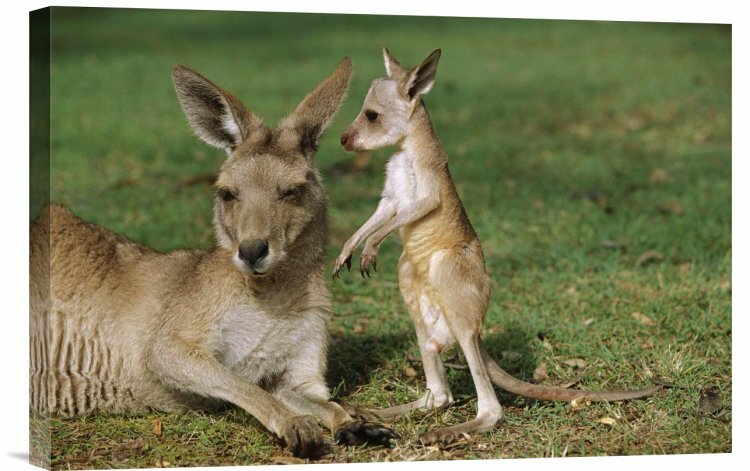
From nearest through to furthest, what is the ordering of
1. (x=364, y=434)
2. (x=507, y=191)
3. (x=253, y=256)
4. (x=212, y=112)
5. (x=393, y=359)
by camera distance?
(x=253, y=256) < (x=364, y=434) < (x=212, y=112) < (x=393, y=359) < (x=507, y=191)

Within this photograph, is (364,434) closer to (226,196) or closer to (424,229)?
(424,229)

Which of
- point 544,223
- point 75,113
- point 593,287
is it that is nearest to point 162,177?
point 75,113

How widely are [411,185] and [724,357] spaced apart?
201 centimetres

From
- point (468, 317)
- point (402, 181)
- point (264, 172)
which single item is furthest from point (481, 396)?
point (264, 172)

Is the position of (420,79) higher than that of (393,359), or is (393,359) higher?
(420,79)

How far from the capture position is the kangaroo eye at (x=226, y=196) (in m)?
4.19

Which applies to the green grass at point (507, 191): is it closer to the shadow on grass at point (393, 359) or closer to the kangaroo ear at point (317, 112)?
the shadow on grass at point (393, 359)

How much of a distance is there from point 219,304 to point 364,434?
0.79 metres

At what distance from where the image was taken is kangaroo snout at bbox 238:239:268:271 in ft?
12.9

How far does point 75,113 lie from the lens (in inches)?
398

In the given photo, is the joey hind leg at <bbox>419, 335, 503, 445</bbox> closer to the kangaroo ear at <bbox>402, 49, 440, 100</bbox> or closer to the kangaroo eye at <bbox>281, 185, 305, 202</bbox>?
the kangaroo eye at <bbox>281, 185, 305, 202</bbox>

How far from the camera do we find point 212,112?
14.3 feet

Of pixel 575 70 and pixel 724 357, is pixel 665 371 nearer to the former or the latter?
pixel 724 357

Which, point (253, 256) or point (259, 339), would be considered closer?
point (253, 256)
